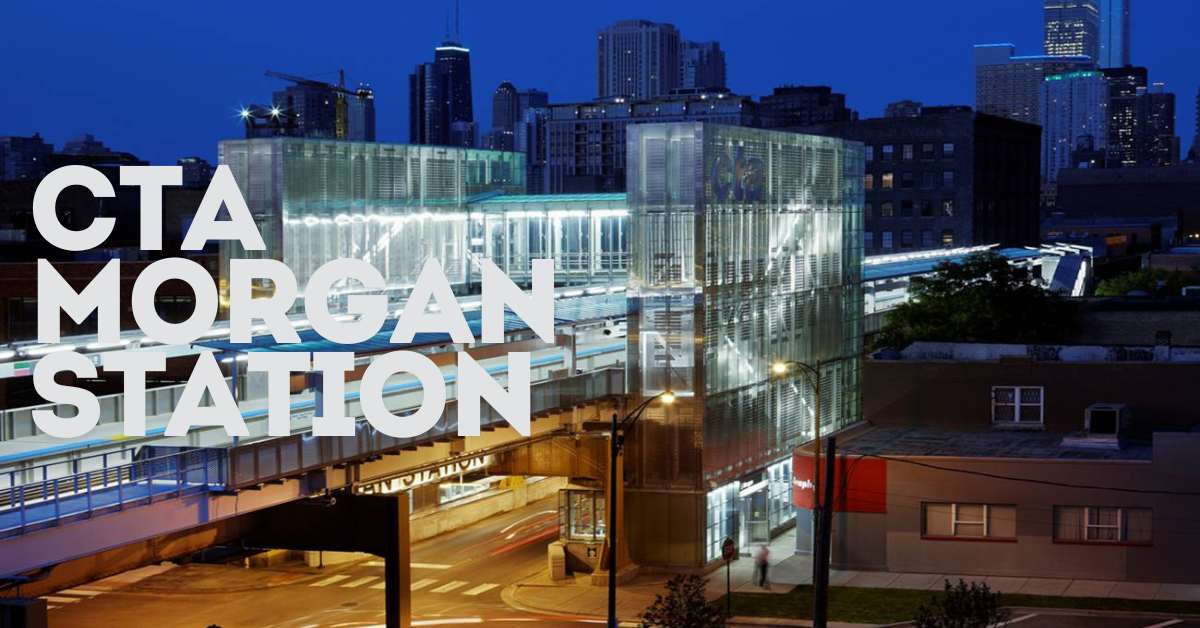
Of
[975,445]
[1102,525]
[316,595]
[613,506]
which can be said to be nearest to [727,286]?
[975,445]

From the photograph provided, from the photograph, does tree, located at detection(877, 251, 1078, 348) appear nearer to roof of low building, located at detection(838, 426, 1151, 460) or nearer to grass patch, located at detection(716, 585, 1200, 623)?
roof of low building, located at detection(838, 426, 1151, 460)

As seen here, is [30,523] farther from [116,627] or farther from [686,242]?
[686,242]

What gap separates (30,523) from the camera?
32.6 m

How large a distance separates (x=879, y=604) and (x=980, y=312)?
3379cm

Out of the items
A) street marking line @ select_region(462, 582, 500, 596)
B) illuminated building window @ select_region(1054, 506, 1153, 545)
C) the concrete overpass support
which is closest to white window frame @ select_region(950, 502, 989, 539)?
illuminated building window @ select_region(1054, 506, 1153, 545)

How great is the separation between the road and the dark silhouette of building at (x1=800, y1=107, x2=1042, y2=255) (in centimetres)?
10053

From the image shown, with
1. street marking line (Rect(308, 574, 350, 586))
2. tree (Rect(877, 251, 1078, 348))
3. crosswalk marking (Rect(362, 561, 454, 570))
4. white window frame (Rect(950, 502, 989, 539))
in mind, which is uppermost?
tree (Rect(877, 251, 1078, 348))

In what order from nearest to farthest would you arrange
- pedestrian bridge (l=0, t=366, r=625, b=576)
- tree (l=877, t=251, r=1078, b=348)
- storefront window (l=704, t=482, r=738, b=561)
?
pedestrian bridge (l=0, t=366, r=625, b=576)
storefront window (l=704, t=482, r=738, b=561)
tree (l=877, t=251, r=1078, b=348)

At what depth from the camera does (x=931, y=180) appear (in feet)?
516

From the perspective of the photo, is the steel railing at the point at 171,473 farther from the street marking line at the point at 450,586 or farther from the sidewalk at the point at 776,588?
the street marking line at the point at 450,586

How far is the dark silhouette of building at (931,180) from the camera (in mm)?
155500

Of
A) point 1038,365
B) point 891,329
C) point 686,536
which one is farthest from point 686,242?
point 891,329

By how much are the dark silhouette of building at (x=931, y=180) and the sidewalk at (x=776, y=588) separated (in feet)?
344

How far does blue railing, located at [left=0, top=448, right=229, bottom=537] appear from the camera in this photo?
107 feet
